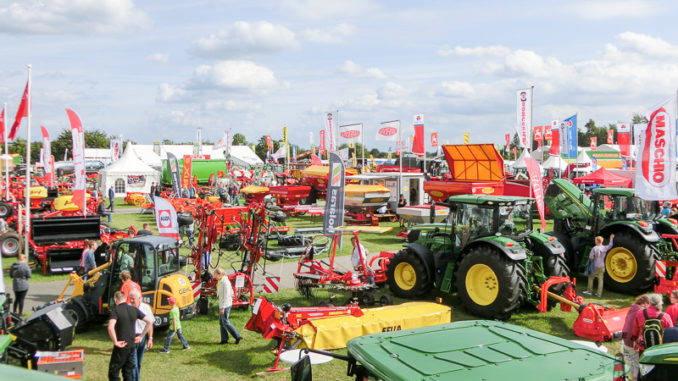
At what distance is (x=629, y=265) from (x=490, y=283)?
11.7ft

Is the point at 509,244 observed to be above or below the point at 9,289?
above

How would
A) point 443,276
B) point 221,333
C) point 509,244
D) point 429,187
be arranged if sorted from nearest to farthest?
point 221,333 → point 509,244 → point 443,276 → point 429,187

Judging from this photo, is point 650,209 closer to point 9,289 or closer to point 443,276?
point 443,276

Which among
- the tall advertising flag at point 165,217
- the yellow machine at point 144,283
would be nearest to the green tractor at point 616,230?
the yellow machine at point 144,283

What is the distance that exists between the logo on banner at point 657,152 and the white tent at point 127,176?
2964cm

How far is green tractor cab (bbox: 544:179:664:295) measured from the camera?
10.3 m

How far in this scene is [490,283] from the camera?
8.74 m

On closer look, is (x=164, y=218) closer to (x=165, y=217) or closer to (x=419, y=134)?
(x=165, y=217)

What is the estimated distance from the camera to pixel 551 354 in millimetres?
3160

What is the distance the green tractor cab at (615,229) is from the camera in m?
10.3

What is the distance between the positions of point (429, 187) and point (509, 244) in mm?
12224

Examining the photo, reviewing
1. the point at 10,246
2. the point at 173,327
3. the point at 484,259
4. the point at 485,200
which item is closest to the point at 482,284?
the point at 484,259

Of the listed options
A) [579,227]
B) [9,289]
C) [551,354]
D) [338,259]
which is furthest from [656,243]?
[9,289]

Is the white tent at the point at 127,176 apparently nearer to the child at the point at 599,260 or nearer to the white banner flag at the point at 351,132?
the white banner flag at the point at 351,132
